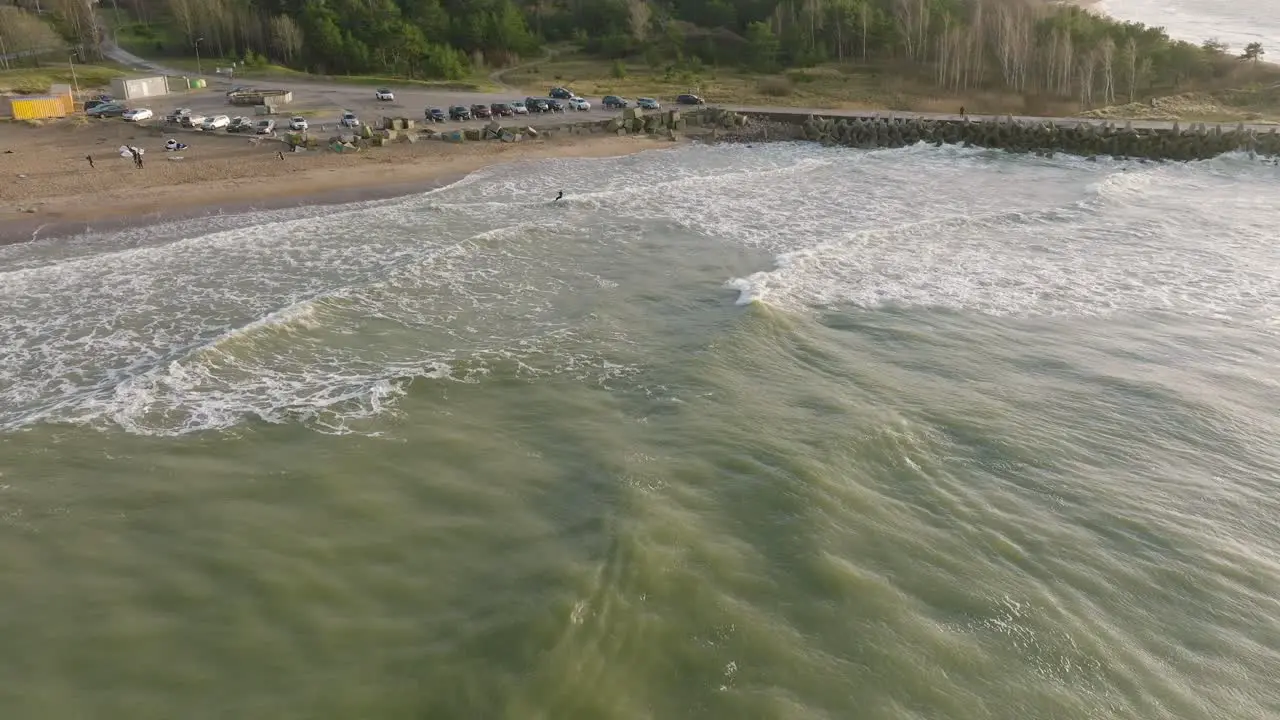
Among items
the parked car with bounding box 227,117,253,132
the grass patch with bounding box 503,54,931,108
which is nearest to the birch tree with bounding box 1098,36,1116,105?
the grass patch with bounding box 503,54,931,108

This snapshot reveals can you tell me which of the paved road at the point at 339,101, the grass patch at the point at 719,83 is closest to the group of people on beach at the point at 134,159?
the paved road at the point at 339,101

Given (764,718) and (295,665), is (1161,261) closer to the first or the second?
(764,718)

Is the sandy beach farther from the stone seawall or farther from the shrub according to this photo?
the shrub

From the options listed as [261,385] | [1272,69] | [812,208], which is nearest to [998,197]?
[812,208]

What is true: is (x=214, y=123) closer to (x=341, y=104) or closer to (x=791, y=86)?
(x=341, y=104)

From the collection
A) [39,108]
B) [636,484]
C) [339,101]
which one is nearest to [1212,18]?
[339,101]

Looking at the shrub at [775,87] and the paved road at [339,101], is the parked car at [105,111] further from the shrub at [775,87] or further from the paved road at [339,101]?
the shrub at [775,87]
